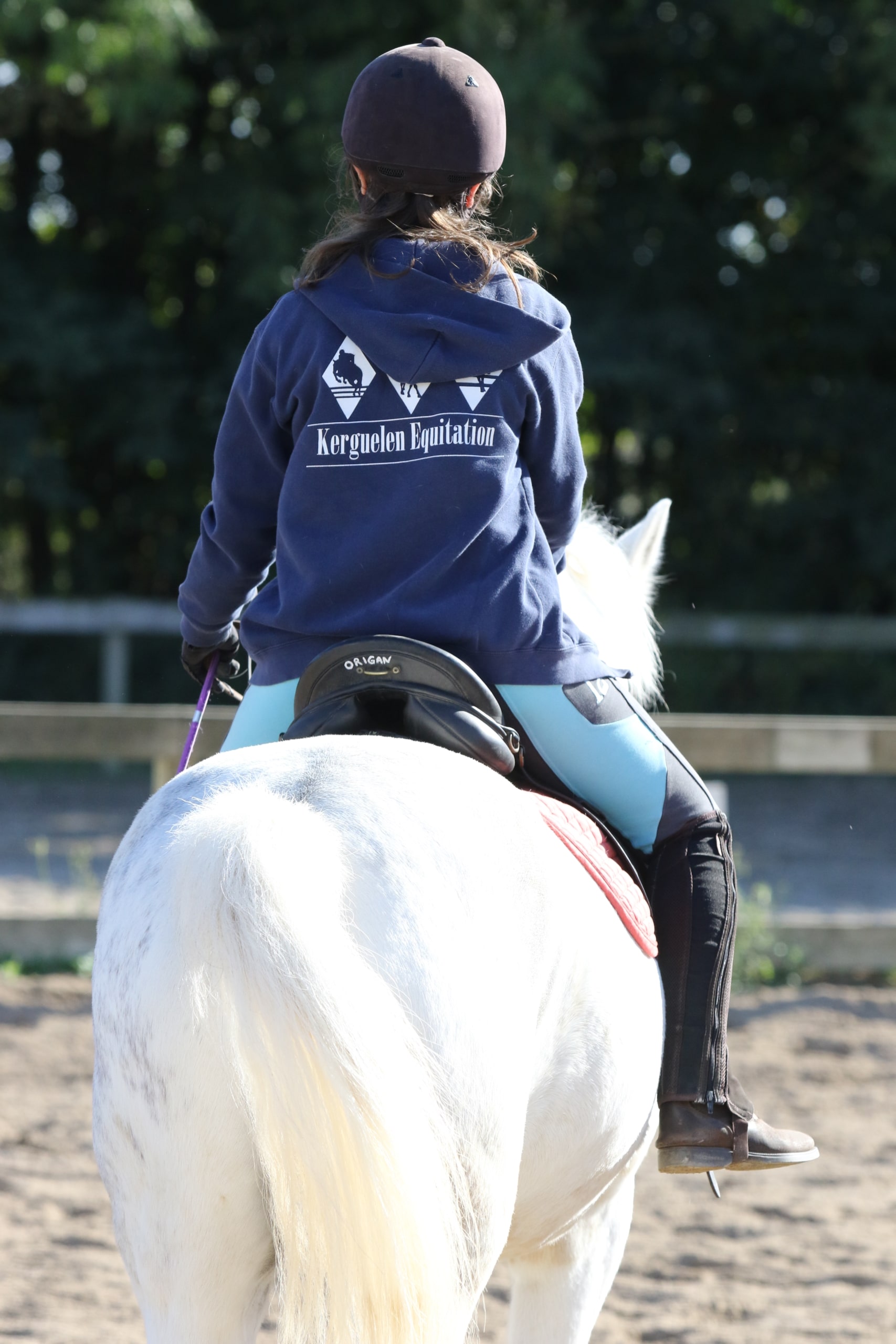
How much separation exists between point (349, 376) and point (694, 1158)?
128 cm

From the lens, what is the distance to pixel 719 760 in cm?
550

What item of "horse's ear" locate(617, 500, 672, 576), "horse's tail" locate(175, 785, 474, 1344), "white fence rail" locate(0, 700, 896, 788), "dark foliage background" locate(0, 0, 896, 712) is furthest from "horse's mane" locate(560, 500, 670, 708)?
"dark foliage background" locate(0, 0, 896, 712)

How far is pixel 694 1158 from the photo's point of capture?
2.03 m

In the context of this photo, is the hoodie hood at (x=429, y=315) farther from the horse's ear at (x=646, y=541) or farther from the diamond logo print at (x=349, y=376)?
the horse's ear at (x=646, y=541)

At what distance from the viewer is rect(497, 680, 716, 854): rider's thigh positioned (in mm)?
1941

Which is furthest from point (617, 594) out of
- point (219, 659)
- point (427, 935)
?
point (427, 935)

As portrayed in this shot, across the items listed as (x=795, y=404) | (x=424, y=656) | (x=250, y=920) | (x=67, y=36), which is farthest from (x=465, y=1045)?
(x=795, y=404)

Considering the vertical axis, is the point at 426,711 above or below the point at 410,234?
below

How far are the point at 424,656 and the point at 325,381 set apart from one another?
43 cm

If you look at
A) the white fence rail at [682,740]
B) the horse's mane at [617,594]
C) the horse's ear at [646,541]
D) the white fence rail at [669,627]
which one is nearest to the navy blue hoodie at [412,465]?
the horse's mane at [617,594]

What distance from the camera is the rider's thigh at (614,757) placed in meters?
1.94

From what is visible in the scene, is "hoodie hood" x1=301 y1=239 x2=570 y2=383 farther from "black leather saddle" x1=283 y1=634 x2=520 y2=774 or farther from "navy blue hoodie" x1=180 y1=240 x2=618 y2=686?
"black leather saddle" x1=283 y1=634 x2=520 y2=774

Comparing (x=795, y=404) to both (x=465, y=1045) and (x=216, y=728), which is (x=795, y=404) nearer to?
(x=216, y=728)

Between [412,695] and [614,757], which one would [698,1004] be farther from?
[412,695]
